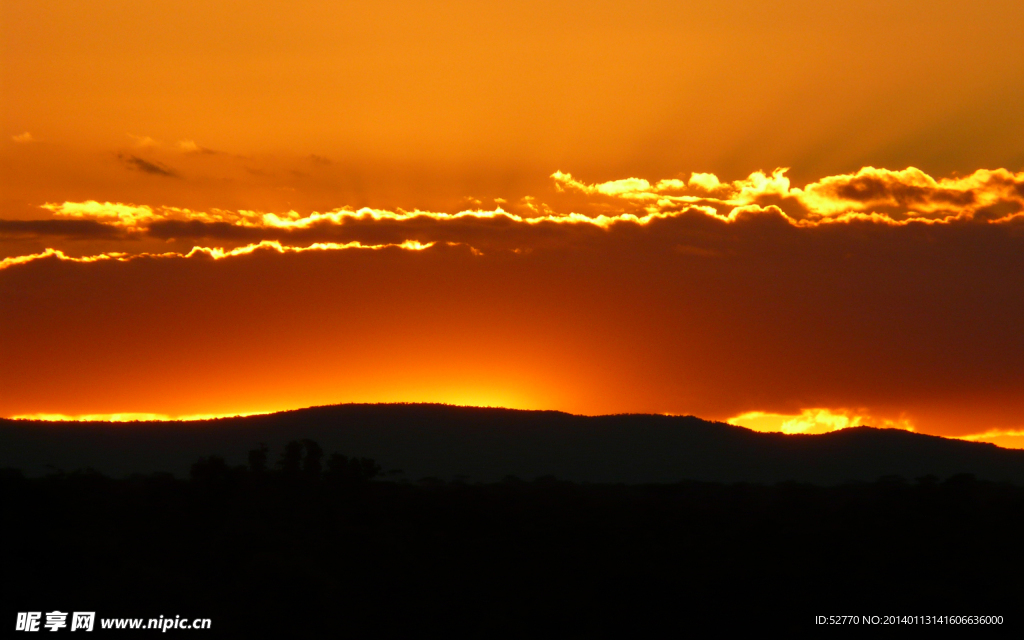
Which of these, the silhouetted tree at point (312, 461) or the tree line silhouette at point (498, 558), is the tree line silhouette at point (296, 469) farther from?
the tree line silhouette at point (498, 558)

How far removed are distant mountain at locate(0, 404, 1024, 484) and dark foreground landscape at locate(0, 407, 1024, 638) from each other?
72.7 metres

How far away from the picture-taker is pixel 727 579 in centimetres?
4062

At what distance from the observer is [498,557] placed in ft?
140

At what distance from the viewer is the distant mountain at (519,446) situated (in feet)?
422

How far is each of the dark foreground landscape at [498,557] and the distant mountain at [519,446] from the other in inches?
2860

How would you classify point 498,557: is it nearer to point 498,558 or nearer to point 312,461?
point 498,558

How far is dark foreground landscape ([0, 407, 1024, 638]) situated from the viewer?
121ft

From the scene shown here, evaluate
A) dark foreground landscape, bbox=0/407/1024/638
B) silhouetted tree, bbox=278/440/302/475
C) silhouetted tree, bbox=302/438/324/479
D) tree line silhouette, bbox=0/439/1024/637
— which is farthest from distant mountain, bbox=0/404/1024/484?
tree line silhouette, bbox=0/439/1024/637

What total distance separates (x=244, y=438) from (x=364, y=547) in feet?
324

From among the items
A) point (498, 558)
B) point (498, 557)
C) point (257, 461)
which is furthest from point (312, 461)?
point (498, 558)

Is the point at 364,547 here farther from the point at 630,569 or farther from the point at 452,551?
the point at 630,569

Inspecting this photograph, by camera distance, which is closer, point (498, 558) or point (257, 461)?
point (498, 558)

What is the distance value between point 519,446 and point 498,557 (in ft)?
330

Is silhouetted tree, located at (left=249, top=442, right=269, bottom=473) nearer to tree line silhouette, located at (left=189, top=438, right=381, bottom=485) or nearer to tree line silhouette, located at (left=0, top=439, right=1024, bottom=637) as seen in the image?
tree line silhouette, located at (left=189, top=438, right=381, bottom=485)
